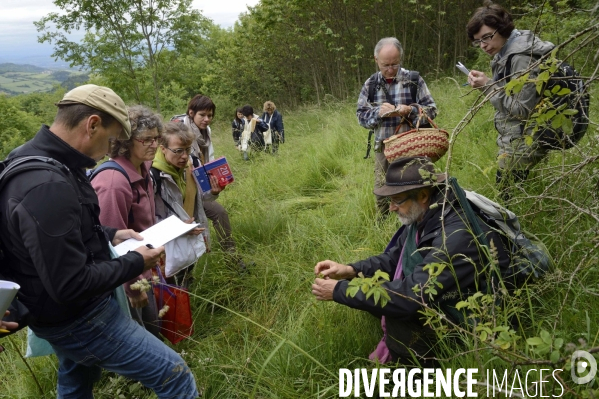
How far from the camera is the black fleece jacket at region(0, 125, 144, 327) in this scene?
56.6 inches

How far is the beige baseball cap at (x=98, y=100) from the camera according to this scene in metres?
1.71

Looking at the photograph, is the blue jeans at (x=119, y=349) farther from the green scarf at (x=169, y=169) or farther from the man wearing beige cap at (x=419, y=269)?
the green scarf at (x=169, y=169)

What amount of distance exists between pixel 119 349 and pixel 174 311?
0.90m

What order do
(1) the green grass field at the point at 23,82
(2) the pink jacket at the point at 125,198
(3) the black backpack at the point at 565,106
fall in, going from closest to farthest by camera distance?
(3) the black backpack at the point at 565,106, (2) the pink jacket at the point at 125,198, (1) the green grass field at the point at 23,82

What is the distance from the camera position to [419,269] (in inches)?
76.1

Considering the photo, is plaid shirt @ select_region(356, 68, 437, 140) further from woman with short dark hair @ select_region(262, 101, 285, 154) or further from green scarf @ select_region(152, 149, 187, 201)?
woman with short dark hair @ select_region(262, 101, 285, 154)

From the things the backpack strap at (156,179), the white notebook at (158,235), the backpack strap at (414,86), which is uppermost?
the backpack strap at (414,86)

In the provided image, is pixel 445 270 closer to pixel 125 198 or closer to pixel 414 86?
pixel 125 198

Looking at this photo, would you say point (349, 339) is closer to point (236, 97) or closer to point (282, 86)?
point (282, 86)

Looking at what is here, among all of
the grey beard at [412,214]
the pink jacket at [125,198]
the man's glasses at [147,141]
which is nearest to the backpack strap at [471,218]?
the grey beard at [412,214]

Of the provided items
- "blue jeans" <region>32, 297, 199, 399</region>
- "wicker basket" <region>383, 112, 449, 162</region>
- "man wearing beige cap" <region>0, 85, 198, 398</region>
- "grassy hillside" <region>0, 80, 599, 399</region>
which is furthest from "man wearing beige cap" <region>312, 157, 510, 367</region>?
"man wearing beige cap" <region>0, 85, 198, 398</region>

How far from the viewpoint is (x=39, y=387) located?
2.52 m

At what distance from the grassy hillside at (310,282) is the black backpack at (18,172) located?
0.76m

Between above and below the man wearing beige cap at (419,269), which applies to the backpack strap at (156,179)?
above
